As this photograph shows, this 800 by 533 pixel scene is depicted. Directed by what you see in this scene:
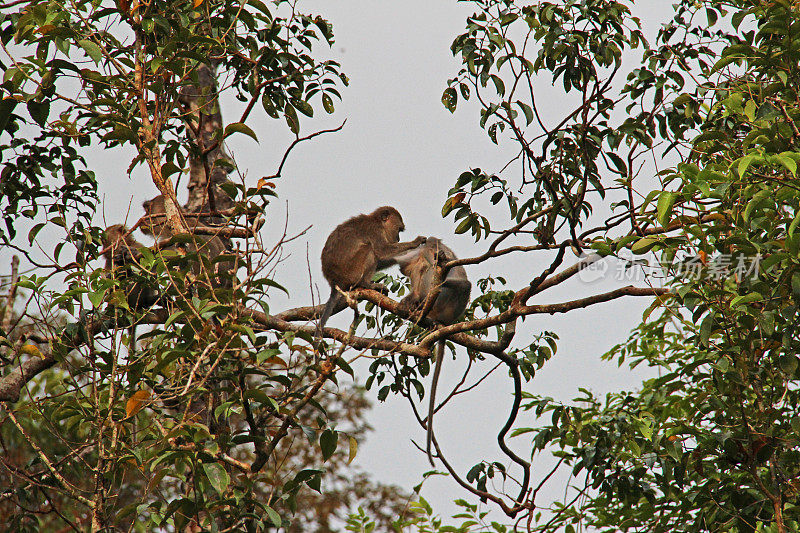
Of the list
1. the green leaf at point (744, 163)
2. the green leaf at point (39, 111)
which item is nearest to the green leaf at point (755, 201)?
the green leaf at point (744, 163)

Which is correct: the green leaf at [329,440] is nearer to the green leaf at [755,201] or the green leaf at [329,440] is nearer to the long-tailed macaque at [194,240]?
the long-tailed macaque at [194,240]

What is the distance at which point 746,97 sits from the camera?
11.4 feet

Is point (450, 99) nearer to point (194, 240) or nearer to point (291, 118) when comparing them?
point (291, 118)

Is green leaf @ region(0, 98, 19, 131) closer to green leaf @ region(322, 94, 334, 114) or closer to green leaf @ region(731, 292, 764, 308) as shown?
green leaf @ region(322, 94, 334, 114)

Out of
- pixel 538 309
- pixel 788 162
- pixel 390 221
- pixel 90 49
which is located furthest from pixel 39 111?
pixel 390 221

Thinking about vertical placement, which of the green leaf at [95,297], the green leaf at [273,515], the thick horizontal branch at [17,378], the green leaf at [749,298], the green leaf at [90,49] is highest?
the green leaf at [90,49]

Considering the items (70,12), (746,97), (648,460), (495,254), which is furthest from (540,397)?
(70,12)

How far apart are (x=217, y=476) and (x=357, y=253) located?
381cm

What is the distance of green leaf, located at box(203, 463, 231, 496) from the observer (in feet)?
7.80

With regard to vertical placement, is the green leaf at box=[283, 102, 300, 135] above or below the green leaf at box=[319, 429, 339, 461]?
above

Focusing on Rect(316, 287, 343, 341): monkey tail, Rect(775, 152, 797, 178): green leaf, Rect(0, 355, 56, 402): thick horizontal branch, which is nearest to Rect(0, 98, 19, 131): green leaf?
Rect(0, 355, 56, 402): thick horizontal branch

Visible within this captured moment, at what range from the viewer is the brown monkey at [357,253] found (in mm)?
6062

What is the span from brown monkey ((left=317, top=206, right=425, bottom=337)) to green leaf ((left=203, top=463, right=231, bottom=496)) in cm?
344

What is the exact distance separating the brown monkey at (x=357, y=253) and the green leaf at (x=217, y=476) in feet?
11.3
